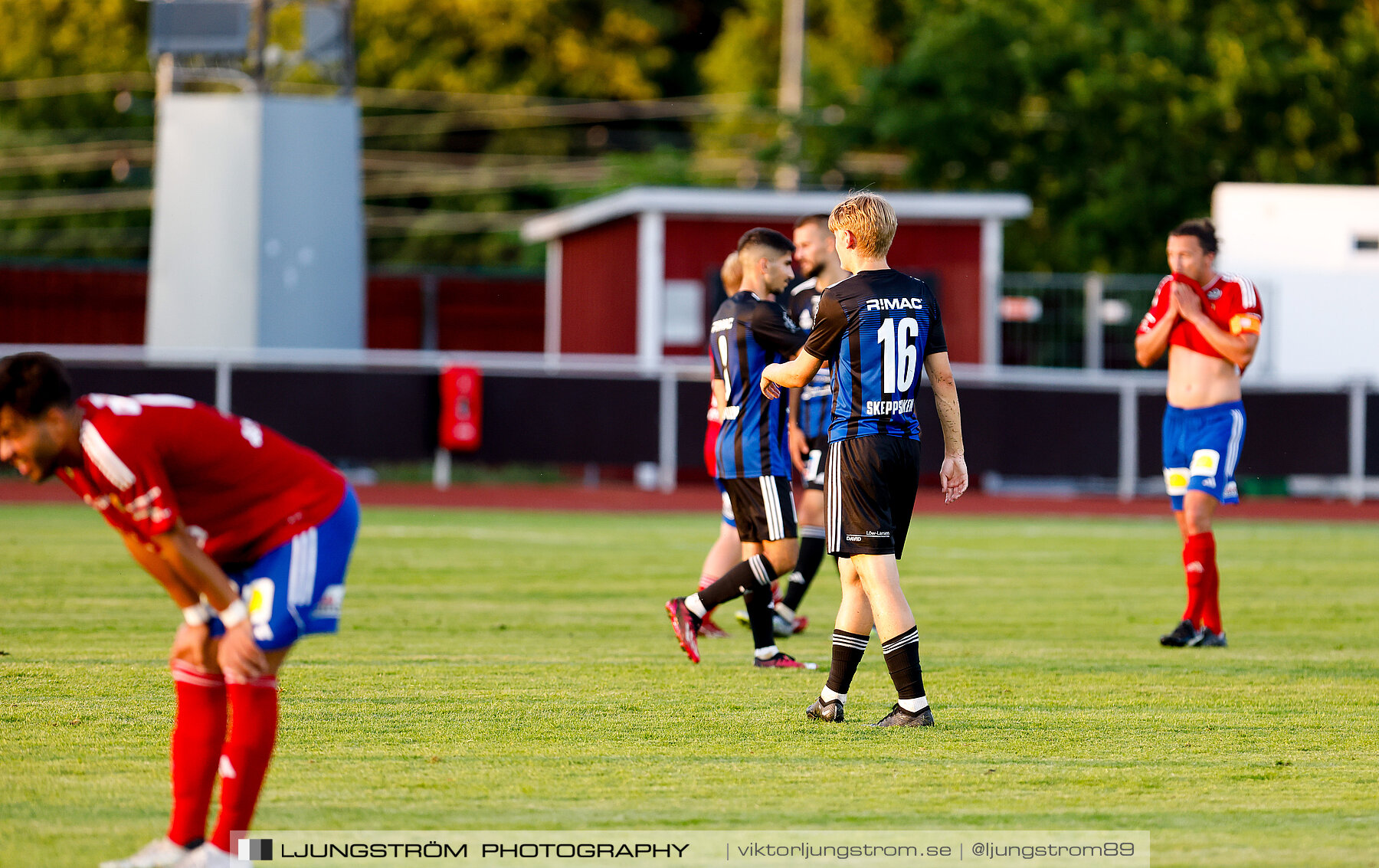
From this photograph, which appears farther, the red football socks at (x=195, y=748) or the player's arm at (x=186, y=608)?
the red football socks at (x=195, y=748)

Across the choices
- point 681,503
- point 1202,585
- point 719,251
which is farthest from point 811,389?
point 719,251

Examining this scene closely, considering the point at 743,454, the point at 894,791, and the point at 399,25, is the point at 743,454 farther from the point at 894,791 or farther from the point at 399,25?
the point at 399,25

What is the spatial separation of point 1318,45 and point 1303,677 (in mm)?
27534

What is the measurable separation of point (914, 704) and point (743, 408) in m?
2.20

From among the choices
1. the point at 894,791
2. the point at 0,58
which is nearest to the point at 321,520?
the point at 894,791

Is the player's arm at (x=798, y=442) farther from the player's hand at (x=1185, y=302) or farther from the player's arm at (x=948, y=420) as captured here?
the player's arm at (x=948, y=420)

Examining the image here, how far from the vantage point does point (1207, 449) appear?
9.79 meters

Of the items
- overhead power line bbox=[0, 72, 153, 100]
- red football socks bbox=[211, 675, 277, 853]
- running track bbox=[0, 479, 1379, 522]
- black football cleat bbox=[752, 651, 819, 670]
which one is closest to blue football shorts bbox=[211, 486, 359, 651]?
red football socks bbox=[211, 675, 277, 853]

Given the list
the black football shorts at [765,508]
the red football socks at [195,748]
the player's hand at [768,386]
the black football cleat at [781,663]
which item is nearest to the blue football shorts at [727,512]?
the black football shorts at [765,508]

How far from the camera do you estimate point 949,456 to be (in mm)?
6844

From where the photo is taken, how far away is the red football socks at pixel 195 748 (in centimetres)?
464

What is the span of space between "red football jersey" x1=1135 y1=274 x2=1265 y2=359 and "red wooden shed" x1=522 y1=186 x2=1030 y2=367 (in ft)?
46.9

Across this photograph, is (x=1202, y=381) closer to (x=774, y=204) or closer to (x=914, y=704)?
(x=914, y=704)

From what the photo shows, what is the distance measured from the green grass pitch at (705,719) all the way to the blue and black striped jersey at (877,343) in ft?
3.89
